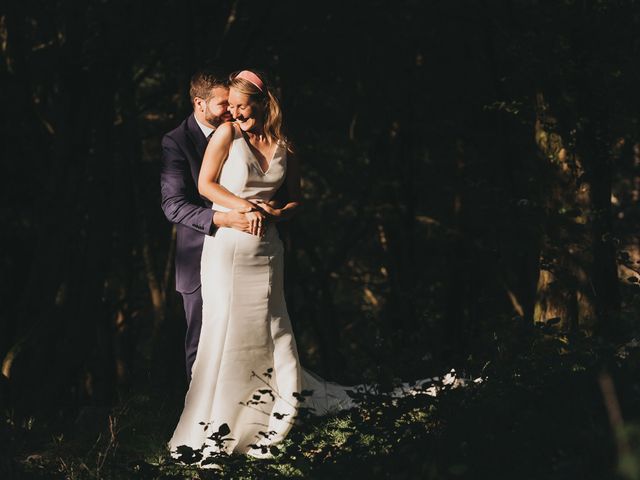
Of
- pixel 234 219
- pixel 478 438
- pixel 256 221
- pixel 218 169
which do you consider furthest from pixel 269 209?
pixel 478 438

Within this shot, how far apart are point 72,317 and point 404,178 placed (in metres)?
8.15

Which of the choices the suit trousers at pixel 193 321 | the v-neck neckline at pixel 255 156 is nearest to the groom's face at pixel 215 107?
the v-neck neckline at pixel 255 156

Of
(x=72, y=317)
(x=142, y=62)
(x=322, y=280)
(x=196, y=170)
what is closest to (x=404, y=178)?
(x=322, y=280)

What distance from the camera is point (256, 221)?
24.8ft

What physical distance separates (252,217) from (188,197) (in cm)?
66

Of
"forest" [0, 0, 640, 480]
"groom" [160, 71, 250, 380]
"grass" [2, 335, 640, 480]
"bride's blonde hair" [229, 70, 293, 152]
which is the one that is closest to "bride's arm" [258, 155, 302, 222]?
"bride's blonde hair" [229, 70, 293, 152]

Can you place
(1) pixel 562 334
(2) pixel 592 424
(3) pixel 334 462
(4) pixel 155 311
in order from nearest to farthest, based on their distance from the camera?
1. (2) pixel 592 424
2. (3) pixel 334 462
3. (1) pixel 562 334
4. (4) pixel 155 311

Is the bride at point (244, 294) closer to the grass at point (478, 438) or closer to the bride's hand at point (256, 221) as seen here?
the bride's hand at point (256, 221)

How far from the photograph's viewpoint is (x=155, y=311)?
16.4m

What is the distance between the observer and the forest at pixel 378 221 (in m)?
6.22

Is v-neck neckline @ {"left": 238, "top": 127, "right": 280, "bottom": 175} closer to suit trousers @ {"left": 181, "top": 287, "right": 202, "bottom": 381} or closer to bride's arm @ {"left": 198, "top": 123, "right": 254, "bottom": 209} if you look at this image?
bride's arm @ {"left": 198, "top": 123, "right": 254, "bottom": 209}

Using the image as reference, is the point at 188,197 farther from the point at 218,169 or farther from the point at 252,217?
the point at 252,217

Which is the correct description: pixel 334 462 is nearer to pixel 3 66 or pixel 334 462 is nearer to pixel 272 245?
pixel 272 245

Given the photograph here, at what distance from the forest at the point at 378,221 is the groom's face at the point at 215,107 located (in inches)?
11.5
